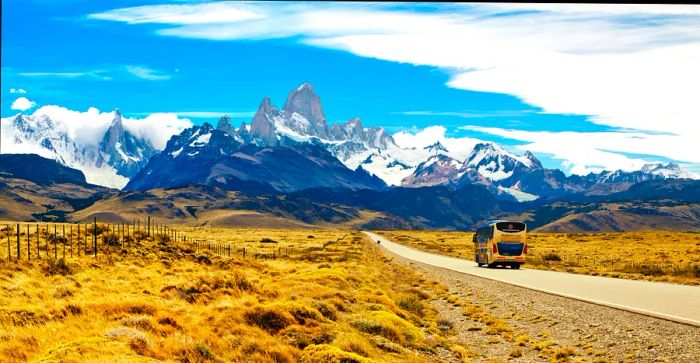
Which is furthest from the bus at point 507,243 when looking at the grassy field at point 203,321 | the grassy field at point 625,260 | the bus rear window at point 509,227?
the grassy field at point 203,321

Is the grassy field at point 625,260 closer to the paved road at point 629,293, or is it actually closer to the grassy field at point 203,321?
the paved road at point 629,293

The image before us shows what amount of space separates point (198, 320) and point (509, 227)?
42894mm

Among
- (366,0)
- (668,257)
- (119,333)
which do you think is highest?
(366,0)

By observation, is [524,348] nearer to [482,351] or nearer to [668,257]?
[482,351]

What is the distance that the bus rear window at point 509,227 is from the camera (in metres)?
58.2

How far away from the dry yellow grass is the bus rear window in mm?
24949

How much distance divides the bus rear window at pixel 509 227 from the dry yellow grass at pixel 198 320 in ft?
81.9

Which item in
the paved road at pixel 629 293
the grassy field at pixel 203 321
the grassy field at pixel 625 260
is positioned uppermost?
the grassy field at pixel 203 321

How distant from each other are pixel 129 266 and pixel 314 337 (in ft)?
86.0

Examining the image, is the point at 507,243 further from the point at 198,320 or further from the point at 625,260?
the point at 198,320

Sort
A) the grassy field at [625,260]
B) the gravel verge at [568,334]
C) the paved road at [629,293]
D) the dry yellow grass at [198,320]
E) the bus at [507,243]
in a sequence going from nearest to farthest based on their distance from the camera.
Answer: the dry yellow grass at [198,320], the gravel verge at [568,334], the paved road at [629,293], the grassy field at [625,260], the bus at [507,243]

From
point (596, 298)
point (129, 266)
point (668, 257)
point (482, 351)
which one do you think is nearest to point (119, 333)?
point (482, 351)

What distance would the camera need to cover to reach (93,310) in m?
20.8

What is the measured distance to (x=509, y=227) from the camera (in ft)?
192
